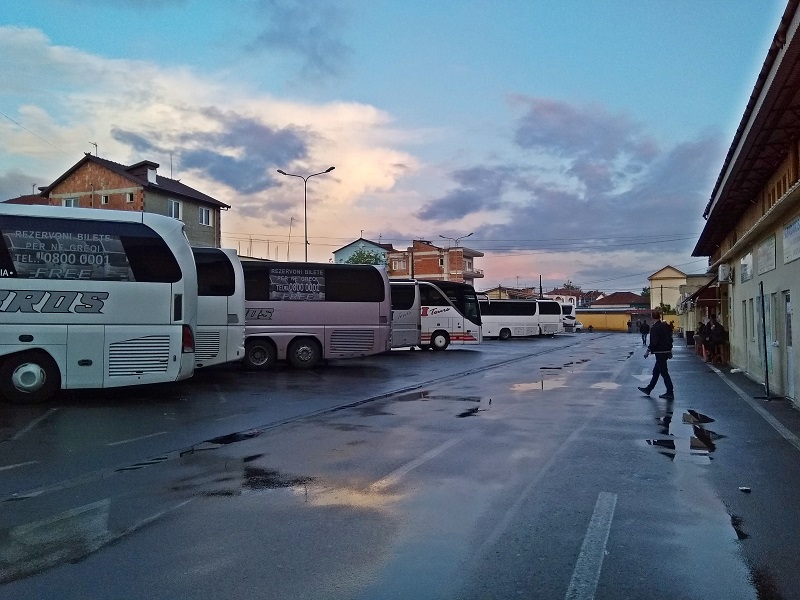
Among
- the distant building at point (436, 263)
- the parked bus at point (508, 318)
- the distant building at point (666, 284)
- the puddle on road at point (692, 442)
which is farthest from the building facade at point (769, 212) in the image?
the distant building at point (666, 284)

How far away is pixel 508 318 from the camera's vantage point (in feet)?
167

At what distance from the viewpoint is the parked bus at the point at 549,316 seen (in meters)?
53.7

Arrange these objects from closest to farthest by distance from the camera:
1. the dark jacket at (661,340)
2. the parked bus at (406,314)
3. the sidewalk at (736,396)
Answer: the sidewalk at (736,396) < the dark jacket at (661,340) < the parked bus at (406,314)

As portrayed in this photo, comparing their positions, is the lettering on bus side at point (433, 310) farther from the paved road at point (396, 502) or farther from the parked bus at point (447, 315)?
the paved road at point (396, 502)

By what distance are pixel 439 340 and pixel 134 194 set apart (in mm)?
23556

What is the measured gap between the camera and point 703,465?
7566 mm

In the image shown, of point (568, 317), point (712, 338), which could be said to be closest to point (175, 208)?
point (712, 338)

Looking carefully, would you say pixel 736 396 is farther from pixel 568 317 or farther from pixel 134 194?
pixel 568 317

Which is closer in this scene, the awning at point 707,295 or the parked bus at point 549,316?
the awning at point 707,295

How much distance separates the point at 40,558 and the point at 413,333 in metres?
24.3

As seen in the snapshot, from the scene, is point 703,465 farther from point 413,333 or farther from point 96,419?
point 413,333

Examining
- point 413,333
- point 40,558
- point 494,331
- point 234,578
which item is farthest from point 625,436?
point 494,331

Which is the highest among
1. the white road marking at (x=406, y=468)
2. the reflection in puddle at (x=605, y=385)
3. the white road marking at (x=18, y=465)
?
the reflection in puddle at (x=605, y=385)

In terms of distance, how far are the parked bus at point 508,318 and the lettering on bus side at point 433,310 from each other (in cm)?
1551
